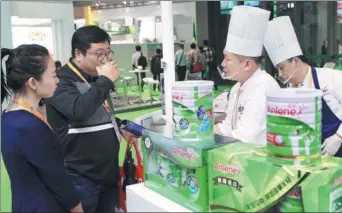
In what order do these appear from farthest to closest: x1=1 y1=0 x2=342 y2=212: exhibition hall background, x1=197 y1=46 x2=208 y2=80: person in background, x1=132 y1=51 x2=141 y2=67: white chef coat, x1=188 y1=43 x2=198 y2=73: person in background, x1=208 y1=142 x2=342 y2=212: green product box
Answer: x1=197 y1=46 x2=208 y2=80: person in background
x1=188 y1=43 x2=198 y2=73: person in background
x1=132 y1=51 x2=141 y2=67: white chef coat
x1=1 y1=0 x2=342 y2=212: exhibition hall background
x1=208 y1=142 x2=342 y2=212: green product box

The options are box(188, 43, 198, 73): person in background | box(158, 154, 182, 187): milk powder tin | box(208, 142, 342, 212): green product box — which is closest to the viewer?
box(208, 142, 342, 212): green product box

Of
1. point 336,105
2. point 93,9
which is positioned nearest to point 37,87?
point 336,105

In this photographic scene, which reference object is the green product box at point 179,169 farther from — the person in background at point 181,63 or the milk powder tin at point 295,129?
the person in background at point 181,63

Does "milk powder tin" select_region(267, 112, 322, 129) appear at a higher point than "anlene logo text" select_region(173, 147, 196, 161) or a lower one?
higher

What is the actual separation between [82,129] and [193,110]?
2.56 ft

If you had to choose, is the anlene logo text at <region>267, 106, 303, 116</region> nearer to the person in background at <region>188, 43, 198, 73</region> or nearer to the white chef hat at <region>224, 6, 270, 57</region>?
the white chef hat at <region>224, 6, 270, 57</region>

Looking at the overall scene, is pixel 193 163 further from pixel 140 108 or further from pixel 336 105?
pixel 140 108

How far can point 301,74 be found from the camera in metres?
2.20

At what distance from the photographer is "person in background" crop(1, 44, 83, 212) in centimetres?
148

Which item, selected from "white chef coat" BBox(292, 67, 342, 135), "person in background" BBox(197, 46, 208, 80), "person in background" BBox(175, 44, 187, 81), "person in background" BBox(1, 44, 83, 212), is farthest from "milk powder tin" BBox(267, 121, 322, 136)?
"person in background" BBox(197, 46, 208, 80)

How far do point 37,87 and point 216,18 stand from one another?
12413 mm

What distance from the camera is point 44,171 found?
151 centimetres

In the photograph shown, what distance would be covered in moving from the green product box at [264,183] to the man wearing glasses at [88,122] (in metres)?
→ 0.77

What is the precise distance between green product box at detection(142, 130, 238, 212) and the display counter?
0.02 m
